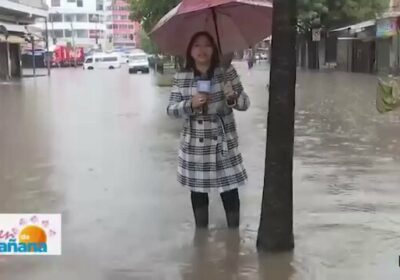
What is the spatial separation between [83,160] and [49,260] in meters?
5.03

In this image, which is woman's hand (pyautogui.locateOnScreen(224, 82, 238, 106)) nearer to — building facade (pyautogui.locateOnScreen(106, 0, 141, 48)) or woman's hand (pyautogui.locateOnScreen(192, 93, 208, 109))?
woman's hand (pyautogui.locateOnScreen(192, 93, 208, 109))

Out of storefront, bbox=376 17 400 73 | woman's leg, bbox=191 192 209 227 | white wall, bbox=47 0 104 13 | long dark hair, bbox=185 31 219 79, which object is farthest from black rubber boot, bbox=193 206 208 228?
white wall, bbox=47 0 104 13

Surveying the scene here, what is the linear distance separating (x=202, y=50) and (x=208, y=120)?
56 cm

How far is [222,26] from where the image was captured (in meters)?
6.19

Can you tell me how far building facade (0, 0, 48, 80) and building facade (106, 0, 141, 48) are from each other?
329 feet

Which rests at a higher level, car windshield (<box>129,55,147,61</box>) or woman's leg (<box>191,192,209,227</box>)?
woman's leg (<box>191,192,209,227</box>)

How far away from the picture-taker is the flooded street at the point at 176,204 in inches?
204

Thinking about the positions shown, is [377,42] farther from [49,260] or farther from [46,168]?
[49,260]

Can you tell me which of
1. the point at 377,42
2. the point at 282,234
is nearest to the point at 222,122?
the point at 282,234

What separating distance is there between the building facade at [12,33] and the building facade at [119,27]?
10030 cm

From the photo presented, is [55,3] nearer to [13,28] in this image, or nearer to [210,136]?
[13,28]

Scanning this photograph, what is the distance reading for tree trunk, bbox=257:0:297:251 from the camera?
5.17m

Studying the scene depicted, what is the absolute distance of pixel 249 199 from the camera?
741cm

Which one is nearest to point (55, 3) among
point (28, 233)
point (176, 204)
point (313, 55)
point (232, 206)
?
point (313, 55)
